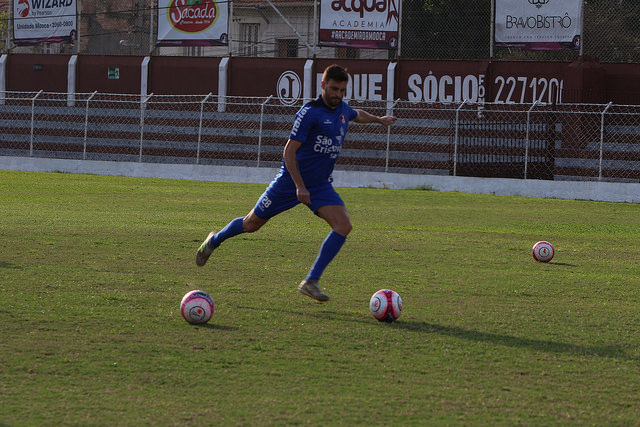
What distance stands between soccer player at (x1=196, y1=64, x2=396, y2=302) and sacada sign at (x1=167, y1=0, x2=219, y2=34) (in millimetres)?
22320

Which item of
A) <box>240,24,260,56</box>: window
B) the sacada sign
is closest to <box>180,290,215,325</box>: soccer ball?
the sacada sign

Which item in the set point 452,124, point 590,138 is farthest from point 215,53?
point 590,138

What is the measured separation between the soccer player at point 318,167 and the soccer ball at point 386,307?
28.6 inches

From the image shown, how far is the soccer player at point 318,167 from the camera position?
7.39 meters

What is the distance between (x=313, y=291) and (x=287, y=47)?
28930 millimetres

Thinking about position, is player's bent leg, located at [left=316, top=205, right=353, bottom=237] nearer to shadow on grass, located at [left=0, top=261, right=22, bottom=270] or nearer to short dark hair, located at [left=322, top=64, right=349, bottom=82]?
short dark hair, located at [left=322, top=64, right=349, bottom=82]

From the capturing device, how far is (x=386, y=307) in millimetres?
6527

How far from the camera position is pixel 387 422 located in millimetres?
4219

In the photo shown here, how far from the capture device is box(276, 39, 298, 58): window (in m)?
34.5

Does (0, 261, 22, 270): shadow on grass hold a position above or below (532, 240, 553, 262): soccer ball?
below

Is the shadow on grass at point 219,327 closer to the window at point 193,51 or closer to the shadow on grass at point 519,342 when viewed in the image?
the shadow on grass at point 519,342

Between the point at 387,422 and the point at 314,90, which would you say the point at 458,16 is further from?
the point at 387,422

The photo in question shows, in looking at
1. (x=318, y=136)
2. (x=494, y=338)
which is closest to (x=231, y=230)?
(x=318, y=136)

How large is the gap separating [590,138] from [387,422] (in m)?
20.6
